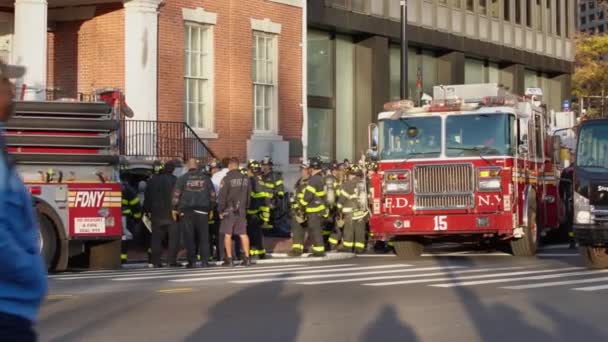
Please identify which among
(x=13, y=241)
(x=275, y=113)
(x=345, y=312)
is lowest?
(x=345, y=312)

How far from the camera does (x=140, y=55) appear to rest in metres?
26.2

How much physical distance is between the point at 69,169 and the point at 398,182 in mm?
5837

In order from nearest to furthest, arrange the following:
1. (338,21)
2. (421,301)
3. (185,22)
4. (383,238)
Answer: (421,301) → (383,238) → (185,22) → (338,21)

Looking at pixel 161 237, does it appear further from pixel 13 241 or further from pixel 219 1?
pixel 13 241

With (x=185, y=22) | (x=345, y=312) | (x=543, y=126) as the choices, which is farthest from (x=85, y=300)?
(x=185, y=22)

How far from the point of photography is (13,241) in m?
4.44

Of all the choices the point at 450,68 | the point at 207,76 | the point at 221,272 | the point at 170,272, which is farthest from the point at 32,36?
the point at 450,68

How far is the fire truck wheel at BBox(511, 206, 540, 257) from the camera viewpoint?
21.4 meters

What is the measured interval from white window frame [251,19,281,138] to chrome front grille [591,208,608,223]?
13281 millimetres

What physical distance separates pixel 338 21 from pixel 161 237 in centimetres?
1570

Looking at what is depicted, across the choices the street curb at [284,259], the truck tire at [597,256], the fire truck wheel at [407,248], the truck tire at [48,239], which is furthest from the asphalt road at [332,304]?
the fire truck wheel at [407,248]

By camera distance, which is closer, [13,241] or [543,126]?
[13,241]

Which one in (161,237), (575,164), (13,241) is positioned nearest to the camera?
(13,241)

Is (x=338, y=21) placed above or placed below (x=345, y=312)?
above
